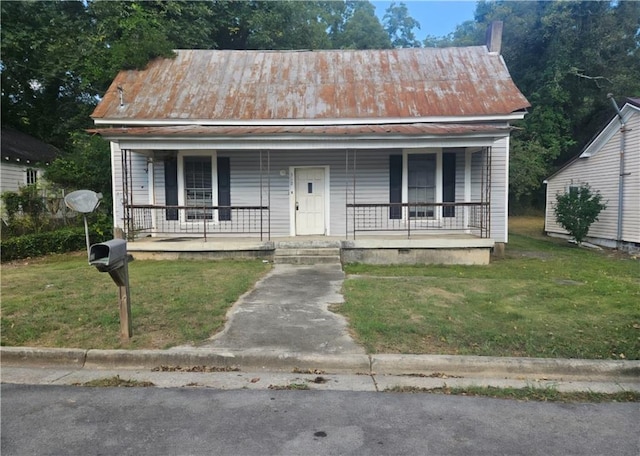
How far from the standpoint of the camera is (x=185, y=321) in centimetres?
544

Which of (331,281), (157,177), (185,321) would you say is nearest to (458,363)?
(185,321)

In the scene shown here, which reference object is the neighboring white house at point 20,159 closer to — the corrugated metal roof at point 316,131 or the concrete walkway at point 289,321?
the corrugated metal roof at point 316,131

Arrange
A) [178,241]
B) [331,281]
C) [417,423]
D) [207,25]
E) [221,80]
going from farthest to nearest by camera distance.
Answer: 1. [207,25]
2. [221,80]
3. [178,241]
4. [331,281]
5. [417,423]

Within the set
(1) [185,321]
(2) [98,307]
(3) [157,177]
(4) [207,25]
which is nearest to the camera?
(1) [185,321]

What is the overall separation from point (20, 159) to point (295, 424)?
21.1 meters

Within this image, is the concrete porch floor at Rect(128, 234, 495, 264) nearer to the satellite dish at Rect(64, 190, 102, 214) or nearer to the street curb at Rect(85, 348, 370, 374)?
the satellite dish at Rect(64, 190, 102, 214)

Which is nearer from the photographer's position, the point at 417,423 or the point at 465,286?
the point at 417,423

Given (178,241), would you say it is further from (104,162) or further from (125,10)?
(125,10)

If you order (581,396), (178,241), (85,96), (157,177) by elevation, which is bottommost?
(581,396)

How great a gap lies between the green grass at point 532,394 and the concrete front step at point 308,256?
637 cm

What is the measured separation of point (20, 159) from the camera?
62.0ft

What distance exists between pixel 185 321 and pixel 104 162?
10.8m

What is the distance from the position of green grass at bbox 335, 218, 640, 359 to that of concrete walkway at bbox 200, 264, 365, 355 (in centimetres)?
28

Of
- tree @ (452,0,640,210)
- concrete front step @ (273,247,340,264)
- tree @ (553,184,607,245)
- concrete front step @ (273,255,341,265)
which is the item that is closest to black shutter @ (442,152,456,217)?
concrete front step @ (273,247,340,264)
